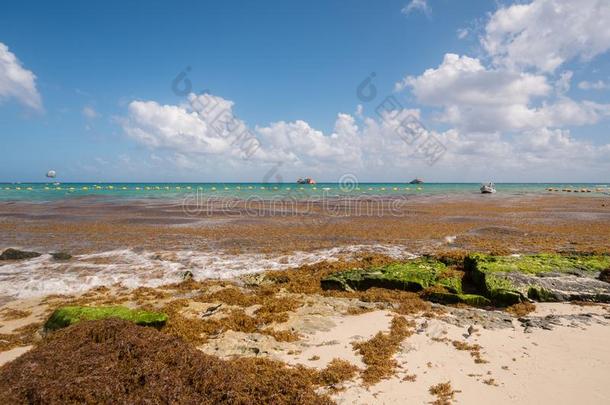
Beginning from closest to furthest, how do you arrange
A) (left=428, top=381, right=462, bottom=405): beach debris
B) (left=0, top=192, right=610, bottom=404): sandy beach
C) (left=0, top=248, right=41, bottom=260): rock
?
(left=428, top=381, right=462, bottom=405): beach debris < (left=0, top=192, right=610, bottom=404): sandy beach < (left=0, top=248, right=41, bottom=260): rock

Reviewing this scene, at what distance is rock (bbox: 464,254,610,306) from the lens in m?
11.7

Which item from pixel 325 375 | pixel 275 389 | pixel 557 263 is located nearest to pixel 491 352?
pixel 325 375

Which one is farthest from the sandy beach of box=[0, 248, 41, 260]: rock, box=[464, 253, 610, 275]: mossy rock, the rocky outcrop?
box=[464, 253, 610, 275]: mossy rock

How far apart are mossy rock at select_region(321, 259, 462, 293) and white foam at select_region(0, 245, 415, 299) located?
14.4 feet

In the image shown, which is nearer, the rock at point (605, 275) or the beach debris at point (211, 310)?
the beach debris at point (211, 310)

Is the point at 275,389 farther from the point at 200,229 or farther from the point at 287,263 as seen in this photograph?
the point at 200,229

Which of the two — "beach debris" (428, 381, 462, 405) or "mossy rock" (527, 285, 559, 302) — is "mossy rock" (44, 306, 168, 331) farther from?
"mossy rock" (527, 285, 559, 302)

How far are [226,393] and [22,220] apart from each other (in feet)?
136

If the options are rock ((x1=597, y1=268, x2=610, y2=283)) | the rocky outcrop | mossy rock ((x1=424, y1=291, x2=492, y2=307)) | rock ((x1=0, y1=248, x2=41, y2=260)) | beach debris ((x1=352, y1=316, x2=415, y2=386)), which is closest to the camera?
beach debris ((x1=352, y1=316, x2=415, y2=386))

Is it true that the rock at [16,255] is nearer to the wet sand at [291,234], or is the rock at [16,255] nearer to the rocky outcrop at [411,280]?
the wet sand at [291,234]

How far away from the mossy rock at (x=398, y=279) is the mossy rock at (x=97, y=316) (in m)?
6.85

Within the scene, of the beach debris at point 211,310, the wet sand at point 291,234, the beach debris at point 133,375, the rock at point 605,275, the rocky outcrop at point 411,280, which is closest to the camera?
the beach debris at point 133,375

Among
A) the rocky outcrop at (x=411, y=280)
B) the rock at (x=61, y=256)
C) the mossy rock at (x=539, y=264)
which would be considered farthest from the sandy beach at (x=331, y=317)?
the mossy rock at (x=539, y=264)

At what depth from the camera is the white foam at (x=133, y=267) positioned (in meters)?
14.7
